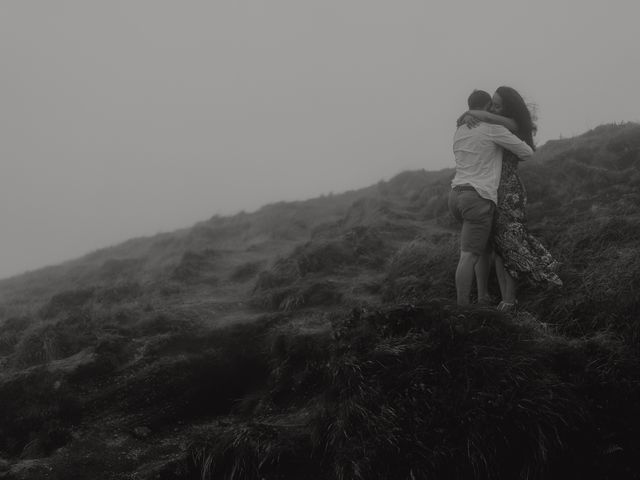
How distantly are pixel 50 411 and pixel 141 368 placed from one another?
3.55 ft

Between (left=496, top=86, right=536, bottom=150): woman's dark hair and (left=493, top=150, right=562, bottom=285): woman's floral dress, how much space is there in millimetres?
289

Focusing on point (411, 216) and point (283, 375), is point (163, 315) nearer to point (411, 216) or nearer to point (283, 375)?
point (283, 375)

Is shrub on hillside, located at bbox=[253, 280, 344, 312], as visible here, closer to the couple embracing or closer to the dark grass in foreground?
the couple embracing

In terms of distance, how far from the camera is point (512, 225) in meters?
5.80

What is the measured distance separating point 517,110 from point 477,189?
1.04 metres

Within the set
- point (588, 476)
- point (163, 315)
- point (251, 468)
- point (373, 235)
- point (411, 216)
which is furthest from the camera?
point (411, 216)

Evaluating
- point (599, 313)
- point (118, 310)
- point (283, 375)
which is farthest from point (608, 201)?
point (118, 310)

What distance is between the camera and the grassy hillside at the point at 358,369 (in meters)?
3.76

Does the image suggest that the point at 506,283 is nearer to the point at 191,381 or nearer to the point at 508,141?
the point at 508,141

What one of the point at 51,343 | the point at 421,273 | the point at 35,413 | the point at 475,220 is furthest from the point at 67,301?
the point at 475,220

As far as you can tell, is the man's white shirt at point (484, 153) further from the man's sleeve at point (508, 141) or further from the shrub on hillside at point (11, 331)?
the shrub on hillside at point (11, 331)

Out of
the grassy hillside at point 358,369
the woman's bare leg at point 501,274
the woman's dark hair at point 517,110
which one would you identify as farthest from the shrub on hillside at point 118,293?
the woman's dark hair at point 517,110

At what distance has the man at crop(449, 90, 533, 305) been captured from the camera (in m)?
5.67

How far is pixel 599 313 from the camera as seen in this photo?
16.1ft
